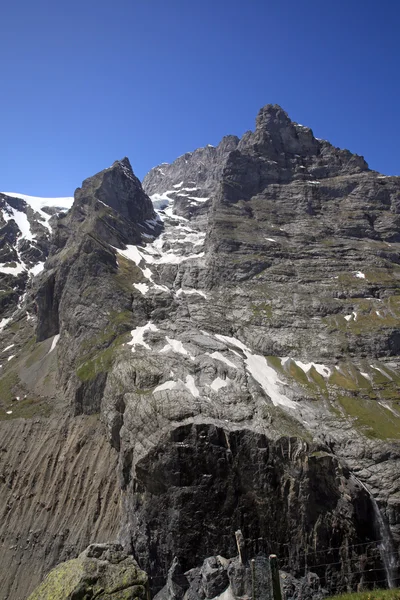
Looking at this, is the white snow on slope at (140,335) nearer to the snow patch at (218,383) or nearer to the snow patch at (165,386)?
the snow patch at (165,386)

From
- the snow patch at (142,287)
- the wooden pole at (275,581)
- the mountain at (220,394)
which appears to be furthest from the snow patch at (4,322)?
the wooden pole at (275,581)

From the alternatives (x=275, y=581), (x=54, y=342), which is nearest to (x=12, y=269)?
(x=54, y=342)

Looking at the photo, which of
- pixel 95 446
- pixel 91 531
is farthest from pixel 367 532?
→ pixel 95 446

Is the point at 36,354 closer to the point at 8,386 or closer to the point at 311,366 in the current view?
the point at 8,386

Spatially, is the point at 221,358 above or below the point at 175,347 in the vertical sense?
below

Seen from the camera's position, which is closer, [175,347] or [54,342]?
[175,347]

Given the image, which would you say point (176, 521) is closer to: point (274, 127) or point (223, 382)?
point (223, 382)
